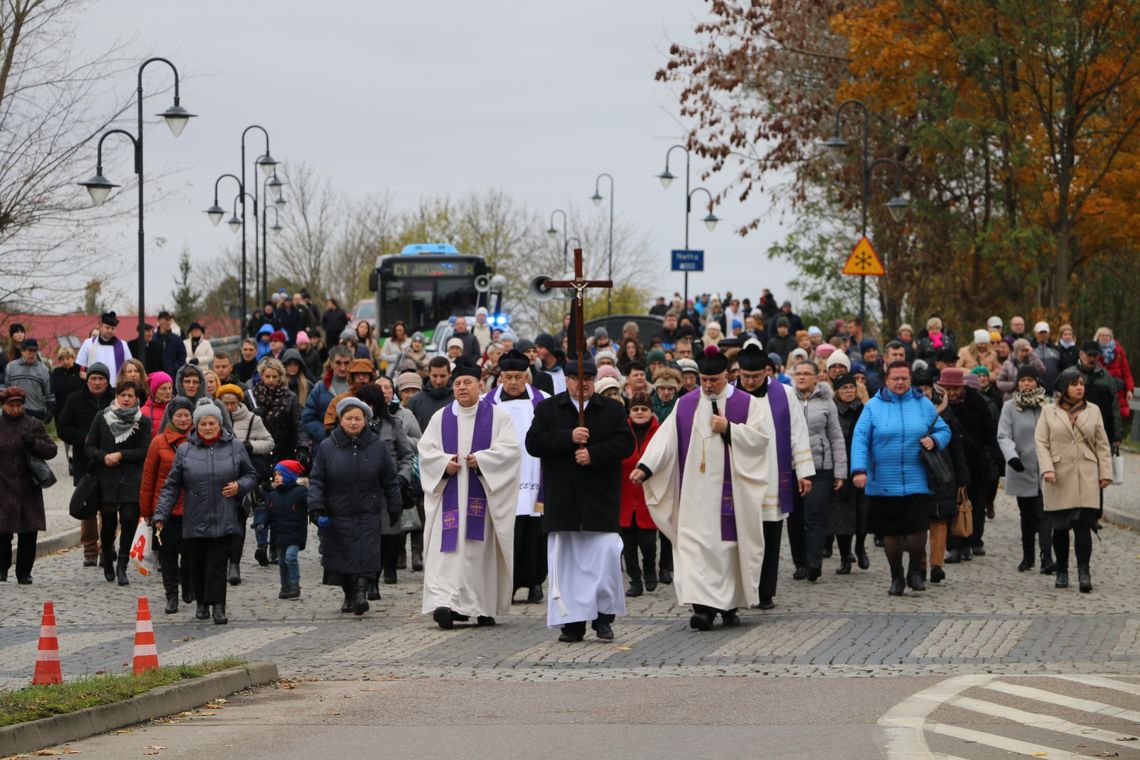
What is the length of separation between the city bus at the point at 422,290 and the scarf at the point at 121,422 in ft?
96.6

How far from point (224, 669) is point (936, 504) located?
664 cm

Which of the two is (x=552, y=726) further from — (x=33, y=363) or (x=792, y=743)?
(x=33, y=363)

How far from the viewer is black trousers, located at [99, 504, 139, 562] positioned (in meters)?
17.1

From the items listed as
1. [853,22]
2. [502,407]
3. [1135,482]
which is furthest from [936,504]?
[853,22]

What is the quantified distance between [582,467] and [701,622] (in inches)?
54.0

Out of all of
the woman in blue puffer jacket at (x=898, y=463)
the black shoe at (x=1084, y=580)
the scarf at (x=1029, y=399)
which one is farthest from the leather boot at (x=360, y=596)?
the scarf at (x=1029, y=399)

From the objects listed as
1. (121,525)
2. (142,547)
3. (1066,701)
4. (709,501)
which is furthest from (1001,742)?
(121,525)

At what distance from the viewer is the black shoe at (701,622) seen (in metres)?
13.8

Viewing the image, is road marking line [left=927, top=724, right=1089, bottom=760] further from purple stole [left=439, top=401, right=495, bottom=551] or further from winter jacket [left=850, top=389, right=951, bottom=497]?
winter jacket [left=850, top=389, right=951, bottom=497]

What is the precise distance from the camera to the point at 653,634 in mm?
13734

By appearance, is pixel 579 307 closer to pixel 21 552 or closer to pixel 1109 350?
pixel 21 552

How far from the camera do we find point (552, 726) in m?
9.84

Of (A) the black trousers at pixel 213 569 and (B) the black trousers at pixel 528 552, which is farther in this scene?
(B) the black trousers at pixel 528 552

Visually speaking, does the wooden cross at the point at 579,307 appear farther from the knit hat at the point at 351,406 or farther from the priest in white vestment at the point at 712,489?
the knit hat at the point at 351,406
